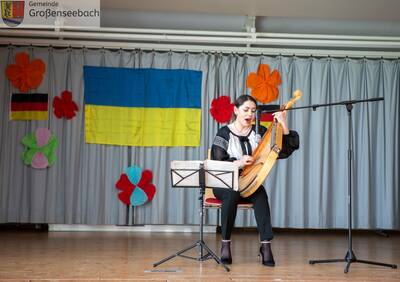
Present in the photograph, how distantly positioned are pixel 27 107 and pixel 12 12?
1060mm

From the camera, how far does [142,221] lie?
19.9 feet

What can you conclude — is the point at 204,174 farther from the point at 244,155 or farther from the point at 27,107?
the point at 27,107

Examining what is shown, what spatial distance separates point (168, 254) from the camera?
450 cm

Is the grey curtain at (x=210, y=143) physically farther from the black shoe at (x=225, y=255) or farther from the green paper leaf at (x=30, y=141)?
the black shoe at (x=225, y=255)

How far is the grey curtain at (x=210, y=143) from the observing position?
600cm

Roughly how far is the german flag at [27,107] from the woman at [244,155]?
263cm

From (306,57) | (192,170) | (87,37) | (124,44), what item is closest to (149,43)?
(124,44)

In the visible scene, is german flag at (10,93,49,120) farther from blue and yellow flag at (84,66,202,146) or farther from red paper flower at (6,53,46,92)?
blue and yellow flag at (84,66,202,146)

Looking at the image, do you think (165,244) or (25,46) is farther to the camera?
(25,46)

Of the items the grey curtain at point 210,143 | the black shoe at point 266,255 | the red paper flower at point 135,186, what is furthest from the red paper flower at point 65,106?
the black shoe at point 266,255

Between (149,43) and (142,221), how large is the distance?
2.03 m

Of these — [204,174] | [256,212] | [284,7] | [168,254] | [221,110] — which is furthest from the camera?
[221,110]

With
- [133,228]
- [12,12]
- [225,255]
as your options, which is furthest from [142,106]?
[225,255]

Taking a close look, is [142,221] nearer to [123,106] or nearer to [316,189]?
[123,106]
